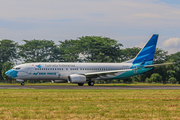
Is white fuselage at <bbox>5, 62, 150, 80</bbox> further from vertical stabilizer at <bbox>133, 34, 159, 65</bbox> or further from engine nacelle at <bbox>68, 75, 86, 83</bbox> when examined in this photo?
vertical stabilizer at <bbox>133, 34, 159, 65</bbox>

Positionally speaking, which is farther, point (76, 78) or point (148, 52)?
point (148, 52)

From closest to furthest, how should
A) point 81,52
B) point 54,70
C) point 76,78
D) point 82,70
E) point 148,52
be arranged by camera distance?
point 76,78
point 54,70
point 82,70
point 148,52
point 81,52

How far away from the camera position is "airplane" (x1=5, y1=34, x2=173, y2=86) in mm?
47750

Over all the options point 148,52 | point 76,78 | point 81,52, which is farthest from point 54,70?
point 81,52

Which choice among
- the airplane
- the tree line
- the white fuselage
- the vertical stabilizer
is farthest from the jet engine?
the tree line

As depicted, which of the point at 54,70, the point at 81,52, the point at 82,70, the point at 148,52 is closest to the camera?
the point at 54,70

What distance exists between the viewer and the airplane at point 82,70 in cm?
4775

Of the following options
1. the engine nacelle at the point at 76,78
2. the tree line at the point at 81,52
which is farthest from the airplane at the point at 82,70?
the tree line at the point at 81,52

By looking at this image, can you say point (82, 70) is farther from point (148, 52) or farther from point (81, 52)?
point (81, 52)

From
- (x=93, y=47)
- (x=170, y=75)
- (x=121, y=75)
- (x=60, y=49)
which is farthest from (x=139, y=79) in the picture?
(x=60, y=49)

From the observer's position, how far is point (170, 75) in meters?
92.8

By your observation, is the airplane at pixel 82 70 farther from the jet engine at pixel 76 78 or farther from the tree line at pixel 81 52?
the tree line at pixel 81 52

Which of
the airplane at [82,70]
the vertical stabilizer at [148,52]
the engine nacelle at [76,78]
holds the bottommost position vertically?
the engine nacelle at [76,78]

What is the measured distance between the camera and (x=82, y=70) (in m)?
50.4
